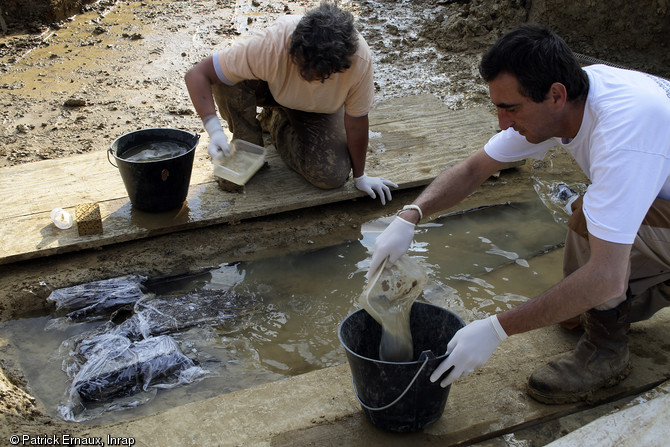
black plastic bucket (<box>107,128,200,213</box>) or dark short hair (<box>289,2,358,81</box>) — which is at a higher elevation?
dark short hair (<box>289,2,358,81</box>)

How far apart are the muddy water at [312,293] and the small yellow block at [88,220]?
49 cm

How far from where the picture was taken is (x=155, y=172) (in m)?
3.33

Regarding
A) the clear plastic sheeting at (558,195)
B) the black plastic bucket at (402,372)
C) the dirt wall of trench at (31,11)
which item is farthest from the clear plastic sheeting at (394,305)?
the dirt wall of trench at (31,11)

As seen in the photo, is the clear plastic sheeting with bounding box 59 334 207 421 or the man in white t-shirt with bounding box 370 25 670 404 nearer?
the man in white t-shirt with bounding box 370 25 670 404

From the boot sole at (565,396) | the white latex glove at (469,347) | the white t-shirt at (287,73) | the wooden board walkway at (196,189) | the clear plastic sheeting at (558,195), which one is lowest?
the clear plastic sheeting at (558,195)

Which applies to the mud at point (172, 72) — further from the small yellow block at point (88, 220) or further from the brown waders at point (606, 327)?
the brown waders at point (606, 327)

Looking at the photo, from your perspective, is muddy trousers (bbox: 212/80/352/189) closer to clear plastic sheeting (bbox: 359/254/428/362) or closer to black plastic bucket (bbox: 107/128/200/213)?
black plastic bucket (bbox: 107/128/200/213)

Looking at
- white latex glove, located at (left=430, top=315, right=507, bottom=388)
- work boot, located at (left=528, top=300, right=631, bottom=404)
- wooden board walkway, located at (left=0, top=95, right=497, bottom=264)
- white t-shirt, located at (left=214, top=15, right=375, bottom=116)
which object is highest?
white t-shirt, located at (left=214, top=15, right=375, bottom=116)

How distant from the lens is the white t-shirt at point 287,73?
3389mm

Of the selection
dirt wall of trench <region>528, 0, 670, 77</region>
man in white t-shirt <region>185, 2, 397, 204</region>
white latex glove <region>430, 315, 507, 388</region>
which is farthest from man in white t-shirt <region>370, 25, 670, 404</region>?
dirt wall of trench <region>528, 0, 670, 77</region>

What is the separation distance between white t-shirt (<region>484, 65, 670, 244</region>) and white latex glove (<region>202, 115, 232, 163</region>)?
6.75 feet

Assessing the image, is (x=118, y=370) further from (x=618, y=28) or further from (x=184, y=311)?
(x=618, y=28)

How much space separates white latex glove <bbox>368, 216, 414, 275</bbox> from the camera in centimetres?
240

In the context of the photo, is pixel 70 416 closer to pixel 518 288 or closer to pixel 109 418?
pixel 109 418
